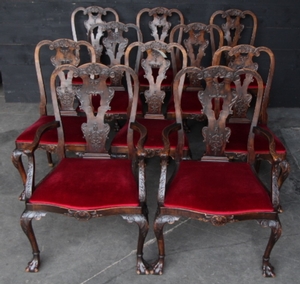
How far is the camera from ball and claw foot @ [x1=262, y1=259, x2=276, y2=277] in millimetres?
1952

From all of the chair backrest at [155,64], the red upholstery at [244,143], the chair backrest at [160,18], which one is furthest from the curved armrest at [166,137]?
the chair backrest at [160,18]

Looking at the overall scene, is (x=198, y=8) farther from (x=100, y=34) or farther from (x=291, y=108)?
(x=291, y=108)

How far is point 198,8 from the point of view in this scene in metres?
3.63

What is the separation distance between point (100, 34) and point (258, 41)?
1.53 meters

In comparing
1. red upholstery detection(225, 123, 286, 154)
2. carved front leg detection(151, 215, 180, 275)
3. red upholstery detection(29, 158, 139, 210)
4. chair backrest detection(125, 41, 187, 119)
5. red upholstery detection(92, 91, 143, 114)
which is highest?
chair backrest detection(125, 41, 187, 119)

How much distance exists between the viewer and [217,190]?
6.14ft

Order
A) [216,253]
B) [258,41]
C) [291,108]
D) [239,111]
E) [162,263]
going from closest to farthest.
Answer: [162,263]
[216,253]
[239,111]
[258,41]
[291,108]

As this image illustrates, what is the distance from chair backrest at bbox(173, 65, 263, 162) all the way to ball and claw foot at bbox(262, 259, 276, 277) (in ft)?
1.84

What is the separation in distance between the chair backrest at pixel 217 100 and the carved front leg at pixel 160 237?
462 mm

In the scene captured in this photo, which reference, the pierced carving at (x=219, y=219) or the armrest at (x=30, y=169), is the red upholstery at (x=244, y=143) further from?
the armrest at (x=30, y=169)

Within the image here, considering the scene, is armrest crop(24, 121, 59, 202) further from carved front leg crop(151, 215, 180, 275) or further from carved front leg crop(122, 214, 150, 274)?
carved front leg crop(151, 215, 180, 275)

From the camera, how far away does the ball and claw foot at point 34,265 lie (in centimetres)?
198

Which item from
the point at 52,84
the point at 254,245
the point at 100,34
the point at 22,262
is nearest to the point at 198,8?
the point at 100,34

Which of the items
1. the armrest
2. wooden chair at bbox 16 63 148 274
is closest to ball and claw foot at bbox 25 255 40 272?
→ wooden chair at bbox 16 63 148 274
